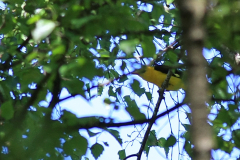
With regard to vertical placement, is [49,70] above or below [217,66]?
below

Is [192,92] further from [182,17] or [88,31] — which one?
[88,31]

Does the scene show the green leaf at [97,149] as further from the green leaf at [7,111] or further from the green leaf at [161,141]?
the green leaf at [7,111]

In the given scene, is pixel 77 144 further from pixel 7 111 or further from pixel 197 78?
pixel 197 78

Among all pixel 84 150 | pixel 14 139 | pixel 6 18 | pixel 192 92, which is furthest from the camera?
pixel 6 18

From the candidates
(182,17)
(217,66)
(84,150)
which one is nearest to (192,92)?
(182,17)

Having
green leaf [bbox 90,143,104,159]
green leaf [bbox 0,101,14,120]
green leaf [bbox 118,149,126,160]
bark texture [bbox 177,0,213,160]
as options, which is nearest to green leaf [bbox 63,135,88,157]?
green leaf [bbox 0,101,14,120]

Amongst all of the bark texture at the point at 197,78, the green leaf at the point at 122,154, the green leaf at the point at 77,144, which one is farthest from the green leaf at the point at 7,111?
the green leaf at the point at 122,154

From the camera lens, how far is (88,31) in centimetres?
147

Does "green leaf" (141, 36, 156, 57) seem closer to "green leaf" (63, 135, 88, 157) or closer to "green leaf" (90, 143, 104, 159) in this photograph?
"green leaf" (63, 135, 88, 157)

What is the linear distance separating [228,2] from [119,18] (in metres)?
0.43

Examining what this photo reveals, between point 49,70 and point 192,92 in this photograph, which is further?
point 49,70

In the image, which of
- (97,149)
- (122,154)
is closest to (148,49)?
(97,149)

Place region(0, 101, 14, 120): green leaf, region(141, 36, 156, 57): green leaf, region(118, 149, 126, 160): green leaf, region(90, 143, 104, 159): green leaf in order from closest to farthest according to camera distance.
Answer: region(141, 36, 156, 57): green leaf, region(0, 101, 14, 120): green leaf, region(90, 143, 104, 159): green leaf, region(118, 149, 126, 160): green leaf

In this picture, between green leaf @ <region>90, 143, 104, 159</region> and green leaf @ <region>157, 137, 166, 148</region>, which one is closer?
green leaf @ <region>90, 143, 104, 159</region>
